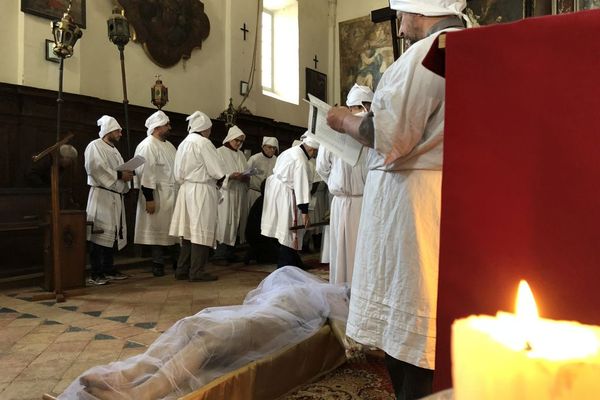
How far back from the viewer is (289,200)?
24.9ft

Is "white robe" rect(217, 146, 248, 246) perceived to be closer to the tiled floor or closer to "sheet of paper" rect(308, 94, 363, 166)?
the tiled floor

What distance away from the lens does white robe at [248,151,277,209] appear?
31.6 ft

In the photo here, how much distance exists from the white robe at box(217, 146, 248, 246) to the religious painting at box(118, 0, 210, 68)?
2165mm

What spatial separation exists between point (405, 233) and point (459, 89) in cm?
62

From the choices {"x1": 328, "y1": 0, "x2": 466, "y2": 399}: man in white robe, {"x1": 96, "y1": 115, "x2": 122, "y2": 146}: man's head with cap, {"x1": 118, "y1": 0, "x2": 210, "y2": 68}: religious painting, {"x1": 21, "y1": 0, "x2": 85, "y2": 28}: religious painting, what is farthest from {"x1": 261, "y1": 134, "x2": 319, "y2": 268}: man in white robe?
{"x1": 328, "y1": 0, "x2": 466, "y2": 399}: man in white robe

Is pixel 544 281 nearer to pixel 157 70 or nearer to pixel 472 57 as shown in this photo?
pixel 472 57

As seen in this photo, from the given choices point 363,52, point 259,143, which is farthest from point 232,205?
point 363,52

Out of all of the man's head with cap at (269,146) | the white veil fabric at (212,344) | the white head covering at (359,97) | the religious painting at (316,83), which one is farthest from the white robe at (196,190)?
the religious painting at (316,83)

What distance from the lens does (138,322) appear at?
446 centimetres

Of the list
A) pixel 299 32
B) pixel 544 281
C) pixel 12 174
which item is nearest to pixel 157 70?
pixel 12 174

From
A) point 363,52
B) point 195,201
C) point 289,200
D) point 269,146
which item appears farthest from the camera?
point 363,52

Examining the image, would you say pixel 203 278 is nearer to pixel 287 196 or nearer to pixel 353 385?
pixel 287 196

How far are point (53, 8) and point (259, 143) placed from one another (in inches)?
199

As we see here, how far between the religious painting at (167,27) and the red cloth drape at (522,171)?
338 inches
